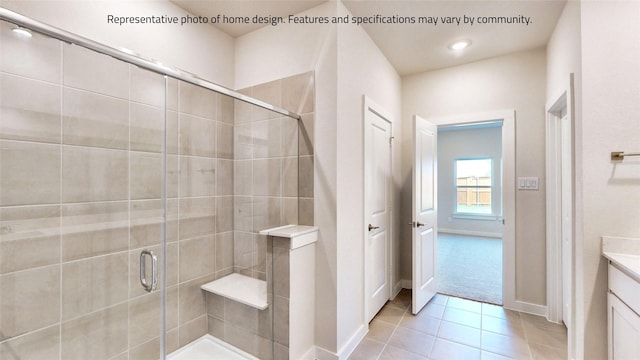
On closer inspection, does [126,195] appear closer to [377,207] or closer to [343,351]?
[343,351]

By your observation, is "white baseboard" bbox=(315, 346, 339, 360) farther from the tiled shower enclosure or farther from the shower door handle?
the shower door handle

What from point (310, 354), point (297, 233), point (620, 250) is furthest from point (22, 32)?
point (620, 250)

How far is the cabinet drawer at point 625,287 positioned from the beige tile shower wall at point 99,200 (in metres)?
2.35

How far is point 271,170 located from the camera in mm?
2113

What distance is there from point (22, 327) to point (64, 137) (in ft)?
3.12

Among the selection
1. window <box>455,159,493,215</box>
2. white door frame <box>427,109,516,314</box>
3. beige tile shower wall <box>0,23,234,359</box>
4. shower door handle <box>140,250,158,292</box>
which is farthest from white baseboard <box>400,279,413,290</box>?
window <box>455,159,493,215</box>

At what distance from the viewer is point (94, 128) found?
1530 mm

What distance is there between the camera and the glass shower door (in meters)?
1.26

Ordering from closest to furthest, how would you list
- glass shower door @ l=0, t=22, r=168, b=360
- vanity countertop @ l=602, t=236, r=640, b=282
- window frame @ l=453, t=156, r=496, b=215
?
glass shower door @ l=0, t=22, r=168, b=360 < vanity countertop @ l=602, t=236, r=640, b=282 < window frame @ l=453, t=156, r=496, b=215

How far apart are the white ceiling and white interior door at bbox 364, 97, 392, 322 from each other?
2.22 ft

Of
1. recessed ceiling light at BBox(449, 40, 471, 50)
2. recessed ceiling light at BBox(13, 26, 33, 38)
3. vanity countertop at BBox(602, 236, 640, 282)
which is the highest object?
recessed ceiling light at BBox(449, 40, 471, 50)

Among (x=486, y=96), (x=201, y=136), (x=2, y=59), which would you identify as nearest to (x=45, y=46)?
(x=2, y=59)

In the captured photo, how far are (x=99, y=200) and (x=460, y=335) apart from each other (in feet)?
9.26

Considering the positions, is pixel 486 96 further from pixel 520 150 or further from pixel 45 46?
pixel 45 46
